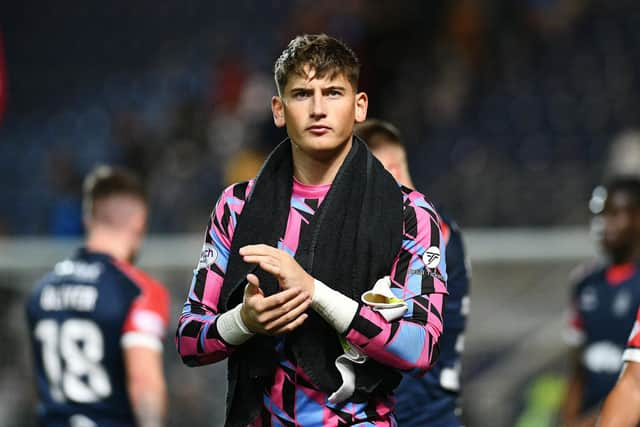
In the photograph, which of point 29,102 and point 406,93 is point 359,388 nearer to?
point 406,93

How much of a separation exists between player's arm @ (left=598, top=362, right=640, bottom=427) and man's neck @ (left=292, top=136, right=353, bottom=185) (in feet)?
3.52

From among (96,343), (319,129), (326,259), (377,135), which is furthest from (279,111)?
(96,343)

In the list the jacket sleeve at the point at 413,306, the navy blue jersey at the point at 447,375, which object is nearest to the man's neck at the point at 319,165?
the jacket sleeve at the point at 413,306

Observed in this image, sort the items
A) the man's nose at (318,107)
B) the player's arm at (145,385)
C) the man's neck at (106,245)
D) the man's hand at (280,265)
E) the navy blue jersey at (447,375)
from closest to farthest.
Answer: the man's hand at (280,265) → the man's nose at (318,107) → the navy blue jersey at (447,375) → the player's arm at (145,385) → the man's neck at (106,245)

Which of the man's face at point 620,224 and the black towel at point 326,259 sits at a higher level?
the black towel at point 326,259

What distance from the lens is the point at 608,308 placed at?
20.2ft

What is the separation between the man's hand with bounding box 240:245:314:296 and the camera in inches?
111

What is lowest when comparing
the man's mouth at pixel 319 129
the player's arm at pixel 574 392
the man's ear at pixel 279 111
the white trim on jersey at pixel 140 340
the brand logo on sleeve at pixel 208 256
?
the player's arm at pixel 574 392

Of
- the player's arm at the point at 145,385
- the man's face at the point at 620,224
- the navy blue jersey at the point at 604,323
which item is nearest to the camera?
the player's arm at the point at 145,385

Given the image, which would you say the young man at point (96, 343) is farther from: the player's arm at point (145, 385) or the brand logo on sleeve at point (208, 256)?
the brand logo on sleeve at point (208, 256)

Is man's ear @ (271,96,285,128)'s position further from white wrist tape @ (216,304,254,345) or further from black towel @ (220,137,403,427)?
white wrist tape @ (216,304,254,345)

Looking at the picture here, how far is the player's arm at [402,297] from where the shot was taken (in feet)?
9.48

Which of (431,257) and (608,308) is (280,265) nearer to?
(431,257)

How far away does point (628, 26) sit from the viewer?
36.4 feet
